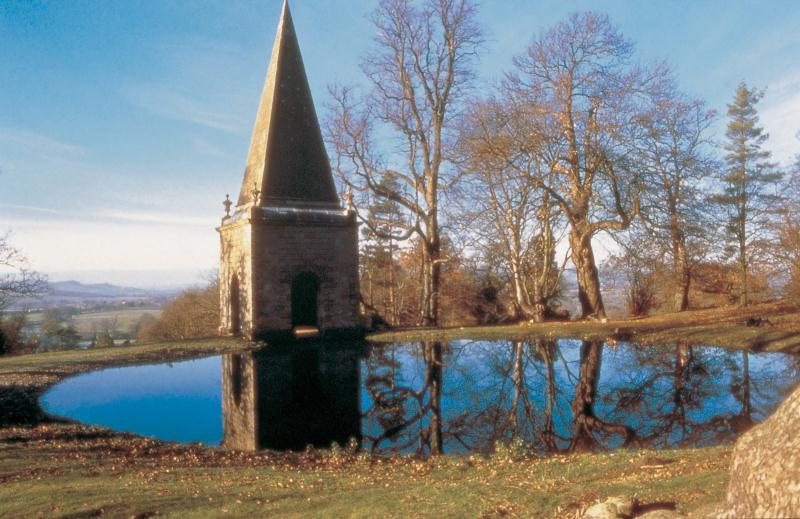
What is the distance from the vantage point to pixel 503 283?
28.3 m

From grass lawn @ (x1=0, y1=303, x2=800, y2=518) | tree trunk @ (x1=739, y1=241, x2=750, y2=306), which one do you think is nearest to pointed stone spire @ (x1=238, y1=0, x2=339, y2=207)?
grass lawn @ (x1=0, y1=303, x2=800, y2=518)

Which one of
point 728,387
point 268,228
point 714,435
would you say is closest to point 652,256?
point 728,387

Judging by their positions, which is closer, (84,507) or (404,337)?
(84,507)

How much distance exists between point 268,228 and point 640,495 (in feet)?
52.6

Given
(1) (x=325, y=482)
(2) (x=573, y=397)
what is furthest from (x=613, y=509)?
(2) (x=573, y=397)

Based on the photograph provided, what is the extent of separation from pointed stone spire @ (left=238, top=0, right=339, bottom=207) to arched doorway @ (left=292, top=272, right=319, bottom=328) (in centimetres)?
329

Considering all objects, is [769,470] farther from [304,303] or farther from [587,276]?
[587,276]

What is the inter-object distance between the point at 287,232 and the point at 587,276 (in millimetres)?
11923

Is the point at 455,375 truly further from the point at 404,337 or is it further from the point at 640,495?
the point at 640,495

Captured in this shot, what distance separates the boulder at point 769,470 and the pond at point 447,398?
15.8ft

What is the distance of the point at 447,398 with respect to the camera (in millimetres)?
10914

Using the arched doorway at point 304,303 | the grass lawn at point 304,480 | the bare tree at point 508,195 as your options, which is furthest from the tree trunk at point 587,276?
the grass lawn at point 304,480

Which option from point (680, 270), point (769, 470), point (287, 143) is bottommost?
point (769, 470)

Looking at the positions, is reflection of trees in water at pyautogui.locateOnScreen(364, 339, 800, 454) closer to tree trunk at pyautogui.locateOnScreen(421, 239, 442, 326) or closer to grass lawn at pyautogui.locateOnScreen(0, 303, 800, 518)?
grass lawn at pyautogui.locateOnScreen(0, 303, 800, 518)
